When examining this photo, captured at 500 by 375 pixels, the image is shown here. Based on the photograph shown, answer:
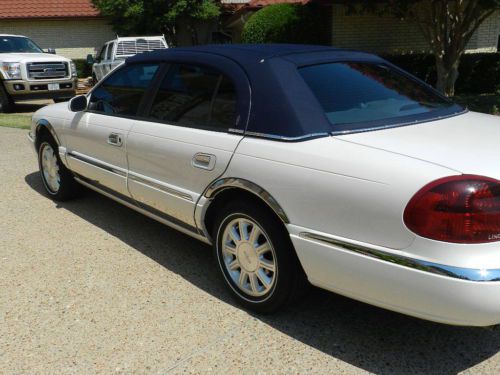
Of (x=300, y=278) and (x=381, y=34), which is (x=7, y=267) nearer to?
(x=300, y=278)

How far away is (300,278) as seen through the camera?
10.0ft

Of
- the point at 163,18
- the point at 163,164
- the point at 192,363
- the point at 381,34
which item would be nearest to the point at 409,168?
the point at 192,363

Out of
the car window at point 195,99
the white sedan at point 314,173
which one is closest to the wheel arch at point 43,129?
the white sedan at point 314,173

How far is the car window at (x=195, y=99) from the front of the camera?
343cm

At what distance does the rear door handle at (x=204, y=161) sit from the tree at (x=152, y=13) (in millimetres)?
19575


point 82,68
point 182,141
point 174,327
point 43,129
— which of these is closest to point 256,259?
point 174,327

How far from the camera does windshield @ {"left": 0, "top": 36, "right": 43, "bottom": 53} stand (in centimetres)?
1451

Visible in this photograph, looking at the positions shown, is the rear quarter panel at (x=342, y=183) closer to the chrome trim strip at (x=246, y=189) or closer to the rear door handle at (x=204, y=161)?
the chrome trim strip at (x=246, y=189)

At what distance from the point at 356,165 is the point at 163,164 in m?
1.61

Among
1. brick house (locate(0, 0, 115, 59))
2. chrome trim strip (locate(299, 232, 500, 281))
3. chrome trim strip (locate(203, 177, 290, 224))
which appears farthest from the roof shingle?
chrome trim strip (locate(299, 232, 500, 281))

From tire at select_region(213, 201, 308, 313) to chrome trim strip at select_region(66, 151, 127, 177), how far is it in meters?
1.24

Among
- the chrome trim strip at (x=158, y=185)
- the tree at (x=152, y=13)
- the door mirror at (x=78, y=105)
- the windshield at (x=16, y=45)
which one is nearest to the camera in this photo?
the chrome trim strip at (x=158, y=185)

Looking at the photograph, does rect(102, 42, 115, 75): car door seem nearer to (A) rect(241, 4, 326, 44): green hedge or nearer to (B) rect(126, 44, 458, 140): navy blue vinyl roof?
(A) rect(241, 4, 326, 44): green hedge

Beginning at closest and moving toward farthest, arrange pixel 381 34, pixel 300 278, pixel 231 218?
1. pixel 300 278
2. pixel 231 218
3. pixel 381 34
